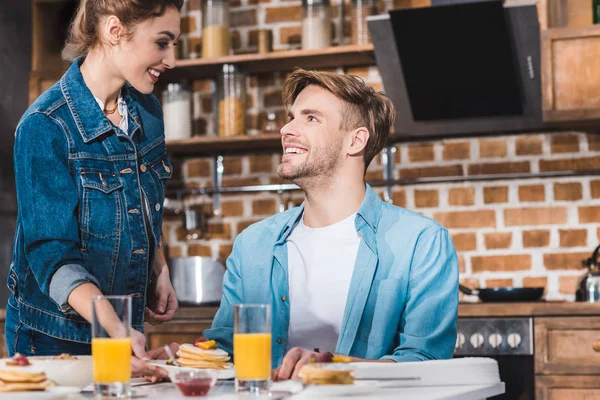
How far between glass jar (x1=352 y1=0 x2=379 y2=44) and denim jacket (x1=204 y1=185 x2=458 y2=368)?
4.99 feet

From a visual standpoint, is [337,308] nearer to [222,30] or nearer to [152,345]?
[152,345]

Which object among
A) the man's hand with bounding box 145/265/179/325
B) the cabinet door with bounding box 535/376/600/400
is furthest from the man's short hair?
the cabinet door with bounding box 535/376/600/400

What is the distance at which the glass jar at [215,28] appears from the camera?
12.4 ft

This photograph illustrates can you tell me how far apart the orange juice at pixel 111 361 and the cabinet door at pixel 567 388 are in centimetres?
210

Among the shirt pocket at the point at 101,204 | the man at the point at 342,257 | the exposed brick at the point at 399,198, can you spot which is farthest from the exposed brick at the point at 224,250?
the shirt pocket at the point at 101,204

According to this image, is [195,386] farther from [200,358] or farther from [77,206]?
[77,206]

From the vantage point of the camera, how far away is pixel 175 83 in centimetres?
394

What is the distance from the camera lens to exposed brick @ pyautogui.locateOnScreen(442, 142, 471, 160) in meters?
3.70

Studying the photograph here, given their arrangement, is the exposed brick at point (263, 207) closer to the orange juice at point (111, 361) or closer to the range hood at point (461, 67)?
the range hood at point (461, 67)

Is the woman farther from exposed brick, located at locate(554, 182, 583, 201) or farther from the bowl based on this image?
exposed brick, located at locate(554, 182, 583, 201)

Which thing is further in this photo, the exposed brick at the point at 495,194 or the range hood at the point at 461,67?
the exposed brick at the point at 495,194

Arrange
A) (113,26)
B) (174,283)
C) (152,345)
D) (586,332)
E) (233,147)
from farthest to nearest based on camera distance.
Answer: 1. (233,147)
2. (174,283)
3. (152,345)
4. (586,332)
5. (113,26)

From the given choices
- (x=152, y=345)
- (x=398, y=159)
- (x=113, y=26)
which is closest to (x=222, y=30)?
(x=398, y=159)

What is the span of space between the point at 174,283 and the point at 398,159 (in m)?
1.05
